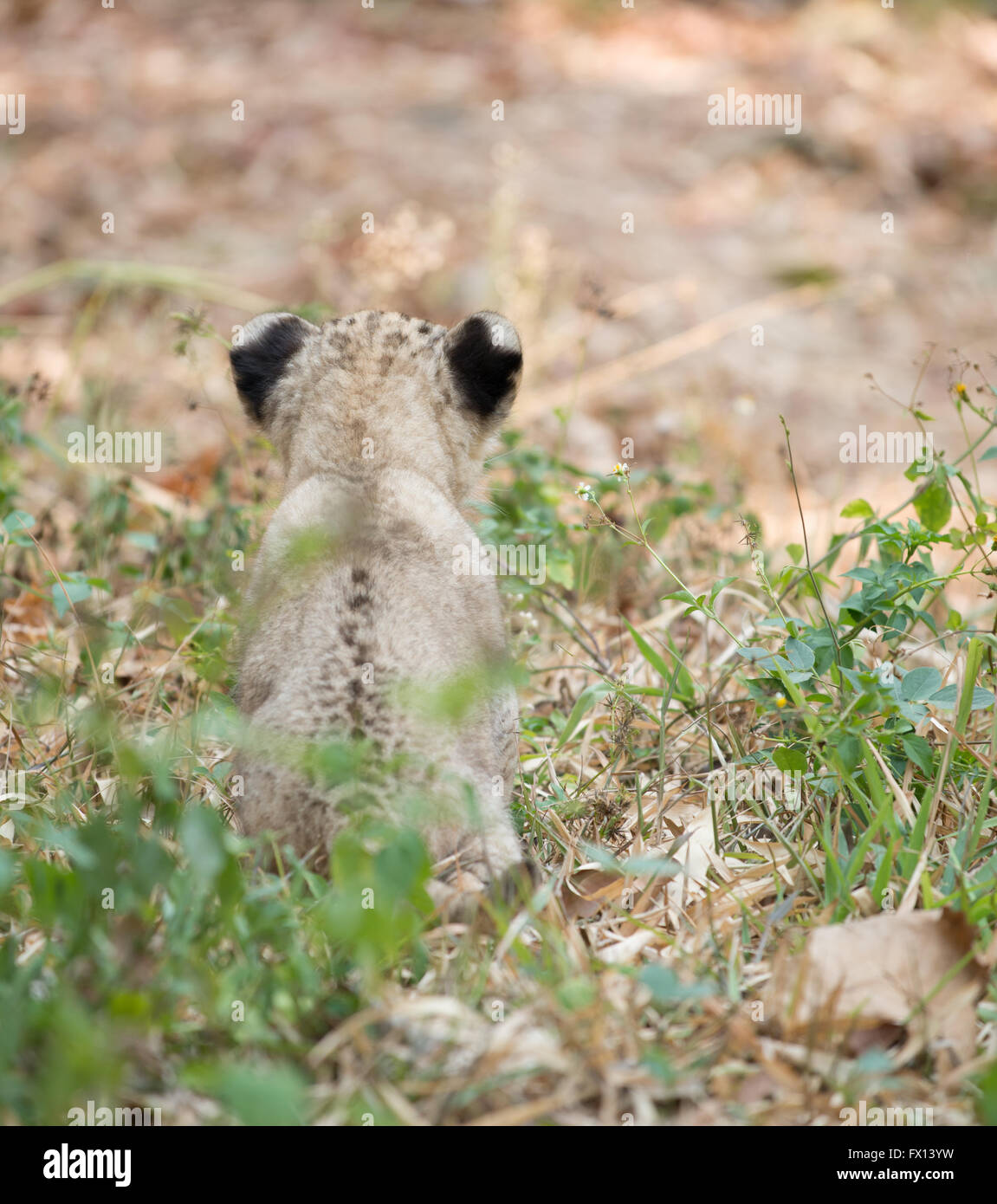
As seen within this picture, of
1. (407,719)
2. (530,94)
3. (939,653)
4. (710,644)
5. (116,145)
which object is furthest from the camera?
(530,94)

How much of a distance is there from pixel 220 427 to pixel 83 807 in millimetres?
6069

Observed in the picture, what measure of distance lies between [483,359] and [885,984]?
112 inches

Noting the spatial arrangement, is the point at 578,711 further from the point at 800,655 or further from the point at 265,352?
the point at 265,352

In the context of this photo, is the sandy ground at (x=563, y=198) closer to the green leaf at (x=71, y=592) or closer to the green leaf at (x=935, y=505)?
the green leaf at (x=71, y=592)

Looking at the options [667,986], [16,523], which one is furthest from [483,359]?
[667,986]

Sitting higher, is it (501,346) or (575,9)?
(575,9)

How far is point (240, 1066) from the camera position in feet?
9.62

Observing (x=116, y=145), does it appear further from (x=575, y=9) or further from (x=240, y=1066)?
(x=240, y=1066)

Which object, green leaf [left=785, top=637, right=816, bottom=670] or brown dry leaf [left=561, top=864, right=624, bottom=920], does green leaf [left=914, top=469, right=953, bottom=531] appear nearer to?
green leaf [left=785, top=637, right=816, bottom=670]

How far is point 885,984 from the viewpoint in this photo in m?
3.40

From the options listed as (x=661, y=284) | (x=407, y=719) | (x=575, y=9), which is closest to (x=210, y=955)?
(x=407, y=719)

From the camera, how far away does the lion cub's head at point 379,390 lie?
15.7 feet

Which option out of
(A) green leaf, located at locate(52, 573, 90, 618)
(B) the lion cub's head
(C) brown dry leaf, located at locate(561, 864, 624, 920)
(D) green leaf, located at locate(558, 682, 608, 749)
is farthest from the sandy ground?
(C) brown dry leaf, located at locate(561, 864, 624, 920)

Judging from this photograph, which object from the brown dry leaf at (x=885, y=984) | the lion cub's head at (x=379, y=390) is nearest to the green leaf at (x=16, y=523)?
the lion cub's head at (x=379, y=390)
